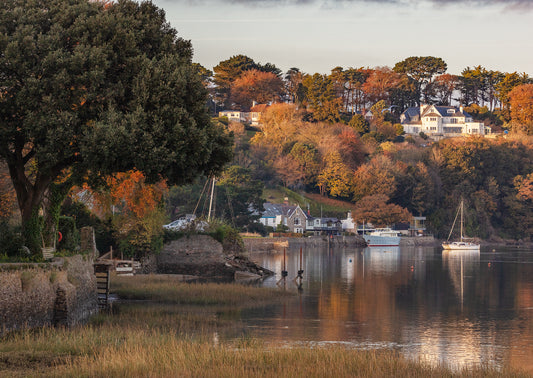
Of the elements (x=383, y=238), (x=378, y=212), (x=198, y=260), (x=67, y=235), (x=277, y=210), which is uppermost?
(x=277, y=210)

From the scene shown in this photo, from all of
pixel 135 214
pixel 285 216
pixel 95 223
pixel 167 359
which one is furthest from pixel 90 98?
pixel 285 216

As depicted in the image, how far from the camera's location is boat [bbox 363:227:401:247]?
458ft

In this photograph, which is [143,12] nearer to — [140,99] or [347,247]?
[140,99]

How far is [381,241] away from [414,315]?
98931 millimetres

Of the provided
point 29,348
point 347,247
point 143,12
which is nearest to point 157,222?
point 143,12

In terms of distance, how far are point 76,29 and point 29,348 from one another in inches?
532

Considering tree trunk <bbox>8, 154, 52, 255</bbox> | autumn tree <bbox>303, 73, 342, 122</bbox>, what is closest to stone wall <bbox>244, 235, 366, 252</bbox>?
autumn tree <bbox>303, 73, 342, 122</bbox>

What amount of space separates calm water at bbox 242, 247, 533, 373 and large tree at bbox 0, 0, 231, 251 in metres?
9.33

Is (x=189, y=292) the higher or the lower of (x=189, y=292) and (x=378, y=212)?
the lower

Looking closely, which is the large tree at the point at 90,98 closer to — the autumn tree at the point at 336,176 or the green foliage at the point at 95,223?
the green foliage at the point at 95,223

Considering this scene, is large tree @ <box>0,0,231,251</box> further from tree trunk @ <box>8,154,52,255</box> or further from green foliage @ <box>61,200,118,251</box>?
green foliage @ <box>61,200,118,251</box>

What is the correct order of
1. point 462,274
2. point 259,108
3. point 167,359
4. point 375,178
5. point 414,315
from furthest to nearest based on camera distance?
point 259,108
point 375,178
point 462,274
point 414,315
point 167,359

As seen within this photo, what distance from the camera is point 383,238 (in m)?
140

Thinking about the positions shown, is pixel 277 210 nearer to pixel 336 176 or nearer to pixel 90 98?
pixel 336 176
